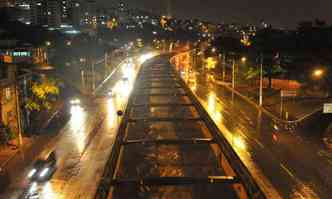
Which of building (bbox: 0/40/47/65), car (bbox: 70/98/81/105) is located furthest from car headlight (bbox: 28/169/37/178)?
car (bbox: 70/98/81/105)

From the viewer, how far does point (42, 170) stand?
36750mm

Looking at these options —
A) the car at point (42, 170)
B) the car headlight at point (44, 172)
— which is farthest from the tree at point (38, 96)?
the car headlight at point (44, 172)

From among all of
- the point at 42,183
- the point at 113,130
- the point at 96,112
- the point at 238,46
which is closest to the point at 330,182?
the point at 42,183

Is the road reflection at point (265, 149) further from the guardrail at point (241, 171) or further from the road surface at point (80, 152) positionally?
the road surface at point (80, 152)

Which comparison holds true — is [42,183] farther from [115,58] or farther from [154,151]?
[115,58]

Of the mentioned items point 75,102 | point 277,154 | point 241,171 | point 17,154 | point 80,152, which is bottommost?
point 80,152

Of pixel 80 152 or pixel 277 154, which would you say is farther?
pixel 80 152

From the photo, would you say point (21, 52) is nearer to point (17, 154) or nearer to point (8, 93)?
point (8, 93)

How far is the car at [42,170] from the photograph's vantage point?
35812 mm

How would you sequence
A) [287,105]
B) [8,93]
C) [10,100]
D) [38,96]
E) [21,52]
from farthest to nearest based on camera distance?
[21,52] → [287,105] → [38,96] → [10,100] → [8,93]

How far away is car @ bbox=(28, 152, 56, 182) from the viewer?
35.8m

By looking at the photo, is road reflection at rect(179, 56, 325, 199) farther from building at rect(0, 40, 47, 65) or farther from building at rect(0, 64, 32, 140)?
building at rect(0, 40, 47, 65)

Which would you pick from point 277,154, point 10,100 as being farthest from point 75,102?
point 277,154

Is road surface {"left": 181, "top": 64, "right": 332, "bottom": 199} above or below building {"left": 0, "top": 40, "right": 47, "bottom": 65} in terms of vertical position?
below
